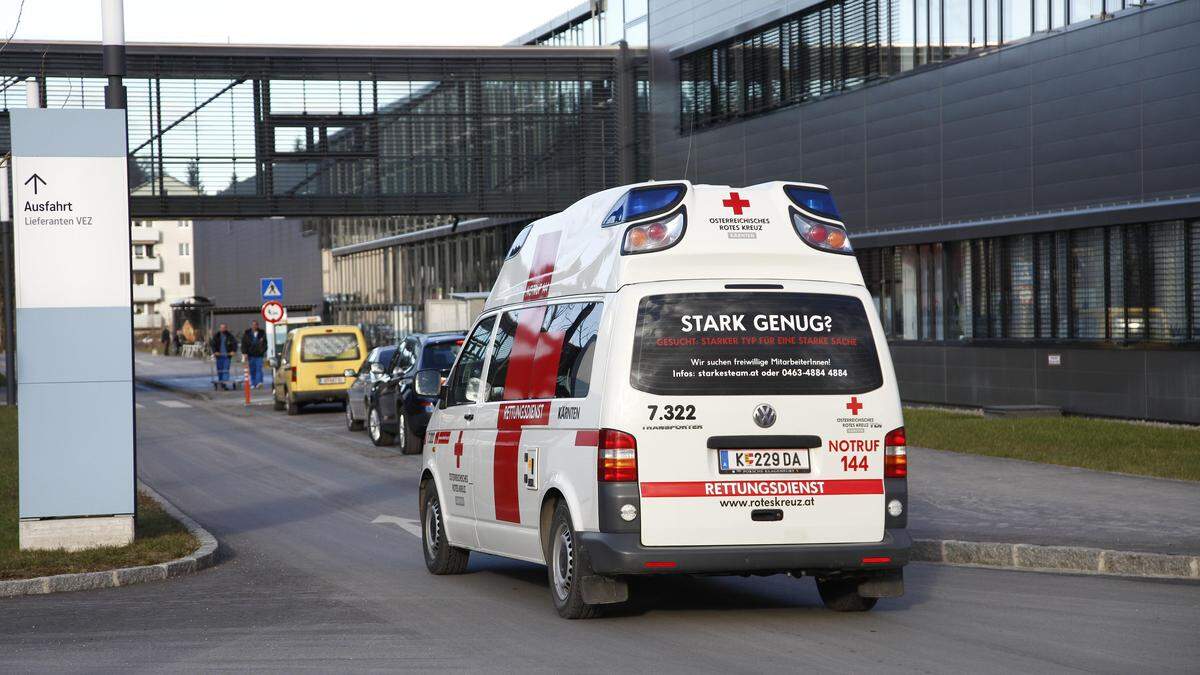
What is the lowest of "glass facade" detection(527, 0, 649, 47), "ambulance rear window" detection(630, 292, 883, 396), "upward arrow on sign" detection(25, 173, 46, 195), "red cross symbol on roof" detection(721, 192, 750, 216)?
"ambulance rear window" detection(630, 292, 883, 396)

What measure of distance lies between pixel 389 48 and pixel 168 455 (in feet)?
46.4

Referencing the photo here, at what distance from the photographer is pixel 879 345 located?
866 cm

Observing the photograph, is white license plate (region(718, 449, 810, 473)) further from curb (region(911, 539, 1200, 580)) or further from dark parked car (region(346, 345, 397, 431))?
dark parked car (region(346, 345, 397, 431))

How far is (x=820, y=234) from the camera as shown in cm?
890

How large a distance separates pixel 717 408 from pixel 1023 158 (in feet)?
60.6

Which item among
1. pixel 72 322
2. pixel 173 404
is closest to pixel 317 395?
pixel 173 404

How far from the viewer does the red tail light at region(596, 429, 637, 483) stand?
323 inches

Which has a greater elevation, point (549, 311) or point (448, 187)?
point (448, 187)

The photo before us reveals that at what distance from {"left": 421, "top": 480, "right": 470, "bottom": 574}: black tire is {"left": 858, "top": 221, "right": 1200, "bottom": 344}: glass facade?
1415cm

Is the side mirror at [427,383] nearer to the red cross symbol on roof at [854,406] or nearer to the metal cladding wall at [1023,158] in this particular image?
the red cross symbol on roof at [854,406]

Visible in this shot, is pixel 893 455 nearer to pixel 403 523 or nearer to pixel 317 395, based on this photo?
pixel 403 523

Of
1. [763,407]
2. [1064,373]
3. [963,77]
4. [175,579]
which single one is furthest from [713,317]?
[963,77]

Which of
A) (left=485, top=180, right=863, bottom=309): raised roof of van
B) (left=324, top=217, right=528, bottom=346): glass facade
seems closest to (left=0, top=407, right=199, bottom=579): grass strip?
(left=485, top=180, right=863, bottom=309): raised roof of van

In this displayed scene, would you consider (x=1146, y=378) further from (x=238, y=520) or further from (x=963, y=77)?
(x=238, y=520)
